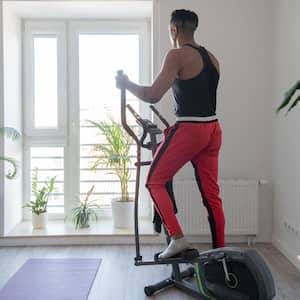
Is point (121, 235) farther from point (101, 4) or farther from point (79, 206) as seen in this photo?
point (101, 4)

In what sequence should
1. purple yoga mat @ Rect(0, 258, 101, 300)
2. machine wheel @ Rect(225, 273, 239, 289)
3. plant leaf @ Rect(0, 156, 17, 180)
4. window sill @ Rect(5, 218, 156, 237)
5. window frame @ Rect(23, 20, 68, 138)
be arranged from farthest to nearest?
window frame @ Rect(23, 20, 68, 138) < window sill @ Rect(5, 218, 156, 237) < plant leaf @ Rect(0, 156, 17, 180) < purple yoga mat @ Rect(0, 258, 101, 300) < machine wheel @ Rect(225, 273, 239, 289)

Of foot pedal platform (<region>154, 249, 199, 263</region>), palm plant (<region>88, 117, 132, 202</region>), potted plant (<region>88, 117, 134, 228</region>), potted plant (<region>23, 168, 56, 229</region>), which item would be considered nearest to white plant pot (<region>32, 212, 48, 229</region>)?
potted plant (<region>23, 168, 56, 229</region>)

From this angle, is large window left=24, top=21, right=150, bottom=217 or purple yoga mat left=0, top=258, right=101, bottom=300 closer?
purple yoga mat left=0, top=258, right=101, bottom=300

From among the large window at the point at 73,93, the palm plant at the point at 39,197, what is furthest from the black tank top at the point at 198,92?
the palm plant at the point at 39,197

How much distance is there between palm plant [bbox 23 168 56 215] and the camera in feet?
13.6

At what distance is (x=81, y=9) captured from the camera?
4113 millimetres

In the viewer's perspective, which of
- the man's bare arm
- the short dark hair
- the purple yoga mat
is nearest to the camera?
the man's bare arm

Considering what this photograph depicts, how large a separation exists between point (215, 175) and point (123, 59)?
2.08 meters

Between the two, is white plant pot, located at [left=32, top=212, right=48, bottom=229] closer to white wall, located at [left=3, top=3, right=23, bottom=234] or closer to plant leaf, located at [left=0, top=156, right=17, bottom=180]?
white wall, located at [left=3, top=3, right=23, bottom=234]

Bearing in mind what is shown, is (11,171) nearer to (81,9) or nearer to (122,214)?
(122,214)

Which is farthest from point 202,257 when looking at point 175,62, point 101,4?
point 101,4

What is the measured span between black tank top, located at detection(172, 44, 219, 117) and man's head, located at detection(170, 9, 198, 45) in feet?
0.39

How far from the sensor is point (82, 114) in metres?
4.45

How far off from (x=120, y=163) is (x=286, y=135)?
1.54 meters
